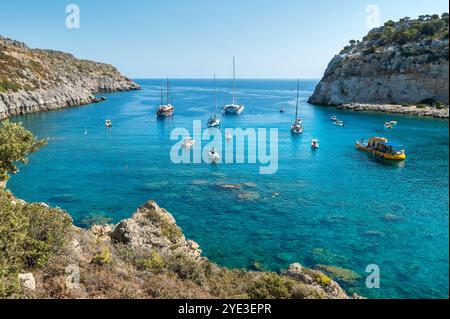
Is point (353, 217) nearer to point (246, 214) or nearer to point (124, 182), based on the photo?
point (246, 214)

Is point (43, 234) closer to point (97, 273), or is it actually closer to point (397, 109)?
point (97, 273)

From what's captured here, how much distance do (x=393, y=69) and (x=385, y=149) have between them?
68.3 metres

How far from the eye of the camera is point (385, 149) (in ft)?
184

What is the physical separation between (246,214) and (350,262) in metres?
11.1

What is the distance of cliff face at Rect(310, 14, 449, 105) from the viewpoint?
10269 centimetres

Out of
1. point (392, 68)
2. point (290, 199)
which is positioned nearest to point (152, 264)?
point (290, 199)

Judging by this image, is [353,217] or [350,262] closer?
[350,262]

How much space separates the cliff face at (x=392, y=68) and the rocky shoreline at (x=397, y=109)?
3419mm

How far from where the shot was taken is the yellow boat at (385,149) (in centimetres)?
5434

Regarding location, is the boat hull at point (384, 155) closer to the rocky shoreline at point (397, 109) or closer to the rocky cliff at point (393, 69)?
the rocky shoreline at point (397, 109)

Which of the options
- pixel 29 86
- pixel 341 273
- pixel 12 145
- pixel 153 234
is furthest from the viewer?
pixel 29 86

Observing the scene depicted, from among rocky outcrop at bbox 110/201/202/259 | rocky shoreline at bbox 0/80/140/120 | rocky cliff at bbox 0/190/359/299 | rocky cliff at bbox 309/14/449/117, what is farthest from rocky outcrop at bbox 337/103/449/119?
rocky shoreline at bbox 0/80/140/120
